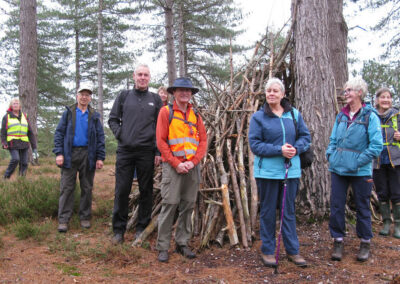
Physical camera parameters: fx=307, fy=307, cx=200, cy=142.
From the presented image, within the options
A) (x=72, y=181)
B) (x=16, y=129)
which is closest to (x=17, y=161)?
(x=16, y=129)

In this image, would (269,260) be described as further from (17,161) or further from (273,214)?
(17,161)

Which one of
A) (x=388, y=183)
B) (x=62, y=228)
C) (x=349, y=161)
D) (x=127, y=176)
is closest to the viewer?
(x=349, y=161)

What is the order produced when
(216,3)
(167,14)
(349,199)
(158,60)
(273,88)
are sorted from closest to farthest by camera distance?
(273,88), (349,199), (167,14), (216,3), (158,60)

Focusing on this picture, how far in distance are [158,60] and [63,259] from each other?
51.7 ft

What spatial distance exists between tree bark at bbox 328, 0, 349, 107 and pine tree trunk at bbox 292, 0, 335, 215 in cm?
251

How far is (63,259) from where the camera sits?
3.71 m

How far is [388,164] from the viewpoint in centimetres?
439

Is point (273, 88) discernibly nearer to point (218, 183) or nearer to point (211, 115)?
point (218, 183)

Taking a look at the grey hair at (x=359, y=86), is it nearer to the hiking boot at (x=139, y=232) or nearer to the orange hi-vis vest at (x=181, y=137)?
the orange hi-vis vest at (x=181, y=137)

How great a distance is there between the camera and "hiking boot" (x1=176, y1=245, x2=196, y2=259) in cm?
367

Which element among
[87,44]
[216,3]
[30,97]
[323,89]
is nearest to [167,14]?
[216,3]

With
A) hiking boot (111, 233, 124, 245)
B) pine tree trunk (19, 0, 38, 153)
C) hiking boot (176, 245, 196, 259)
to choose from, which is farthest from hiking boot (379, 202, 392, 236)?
pine tree trunk (19, 0, 38, 153)

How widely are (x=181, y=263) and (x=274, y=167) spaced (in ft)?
5.07

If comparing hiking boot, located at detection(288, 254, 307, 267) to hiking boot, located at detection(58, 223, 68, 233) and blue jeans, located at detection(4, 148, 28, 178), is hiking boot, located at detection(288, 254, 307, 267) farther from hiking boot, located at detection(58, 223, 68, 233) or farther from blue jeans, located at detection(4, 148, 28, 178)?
blue jeans, located at detection(4, 148, 28, 178)
